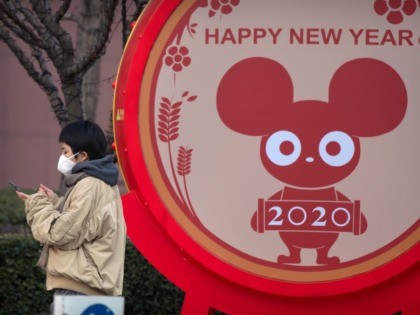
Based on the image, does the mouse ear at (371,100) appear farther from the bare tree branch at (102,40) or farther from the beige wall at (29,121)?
the beige wall at (29,121)

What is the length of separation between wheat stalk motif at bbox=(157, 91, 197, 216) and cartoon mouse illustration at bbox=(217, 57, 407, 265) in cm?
22

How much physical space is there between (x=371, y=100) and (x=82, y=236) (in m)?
1.62

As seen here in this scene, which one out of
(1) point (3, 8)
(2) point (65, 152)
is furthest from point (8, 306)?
(2) point (65, 152)

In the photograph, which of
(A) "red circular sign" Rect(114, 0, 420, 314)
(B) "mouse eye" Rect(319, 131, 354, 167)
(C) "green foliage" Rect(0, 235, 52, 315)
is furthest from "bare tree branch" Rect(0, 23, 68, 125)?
(B) "mouse eye" Rect(319, 131, 354, 167)

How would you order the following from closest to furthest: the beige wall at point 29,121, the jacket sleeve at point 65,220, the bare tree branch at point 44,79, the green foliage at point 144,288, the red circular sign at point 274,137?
the jacket sleeve at point 65,220 → the red circular sign at point 274,137 → the bare tree branch at point 44,79 → the green foliage at point 144,288 → the beige wall at point 29,121

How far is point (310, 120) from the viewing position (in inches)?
216

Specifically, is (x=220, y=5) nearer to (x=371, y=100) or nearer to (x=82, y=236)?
(x=371, y=100)

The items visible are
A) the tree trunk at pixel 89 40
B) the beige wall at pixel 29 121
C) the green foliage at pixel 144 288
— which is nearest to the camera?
the green foliage at pixel 144 288

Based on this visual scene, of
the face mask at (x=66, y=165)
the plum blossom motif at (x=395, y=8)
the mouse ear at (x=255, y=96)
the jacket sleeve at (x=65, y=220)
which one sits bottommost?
the jacket sleeve at (x=65, y=220)

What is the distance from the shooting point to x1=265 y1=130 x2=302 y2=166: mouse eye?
548 centimetres

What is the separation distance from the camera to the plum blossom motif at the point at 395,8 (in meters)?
5.47

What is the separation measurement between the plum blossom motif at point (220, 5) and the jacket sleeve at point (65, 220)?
1.12 m

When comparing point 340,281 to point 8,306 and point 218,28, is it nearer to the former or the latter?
point 218,28

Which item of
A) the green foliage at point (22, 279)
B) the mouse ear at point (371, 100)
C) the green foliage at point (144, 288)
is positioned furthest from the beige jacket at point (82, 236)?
the green foliage at point (144, 288)
